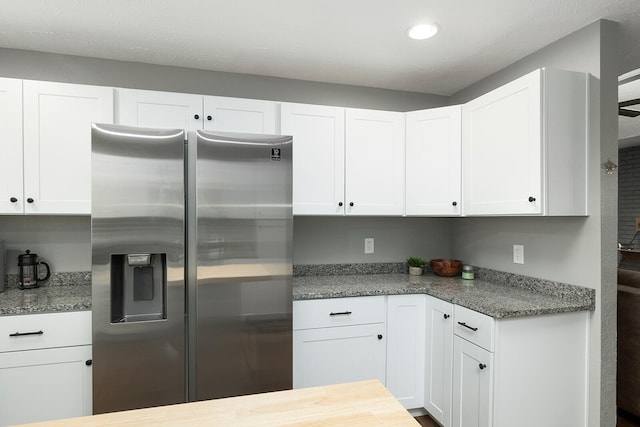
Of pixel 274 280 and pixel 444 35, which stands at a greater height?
pixel 444 35

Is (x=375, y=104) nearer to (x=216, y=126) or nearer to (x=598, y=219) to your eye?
(x=216, y=126)

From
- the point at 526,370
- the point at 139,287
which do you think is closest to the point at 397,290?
the point at 526,370

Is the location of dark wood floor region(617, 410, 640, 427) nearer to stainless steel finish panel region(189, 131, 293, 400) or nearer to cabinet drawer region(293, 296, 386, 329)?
cabinet drawer region(293, 296, 386, 329)

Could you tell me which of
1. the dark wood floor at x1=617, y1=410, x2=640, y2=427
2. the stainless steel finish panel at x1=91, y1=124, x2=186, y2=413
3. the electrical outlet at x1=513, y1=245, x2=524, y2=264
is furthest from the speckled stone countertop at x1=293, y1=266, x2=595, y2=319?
the dark wood floor at x1=617, y1=410, x2=640, y2=427

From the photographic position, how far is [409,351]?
94.7 inches

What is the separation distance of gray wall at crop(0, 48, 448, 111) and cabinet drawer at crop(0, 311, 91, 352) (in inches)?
60.7

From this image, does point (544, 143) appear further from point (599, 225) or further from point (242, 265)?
point (242, 265)

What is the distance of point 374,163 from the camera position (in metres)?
2.63

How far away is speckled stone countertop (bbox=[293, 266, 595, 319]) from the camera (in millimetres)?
1928

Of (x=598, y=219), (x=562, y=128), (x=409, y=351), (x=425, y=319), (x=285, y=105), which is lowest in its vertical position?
(x=409, y=351)

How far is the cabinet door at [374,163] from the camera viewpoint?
258 cm

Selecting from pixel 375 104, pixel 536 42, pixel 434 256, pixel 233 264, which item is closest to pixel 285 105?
pixel 375 104

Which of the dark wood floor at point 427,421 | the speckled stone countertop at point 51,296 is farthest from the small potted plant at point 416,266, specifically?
the speckled stone countertop at point 51,296

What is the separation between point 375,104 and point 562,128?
1442 mm
